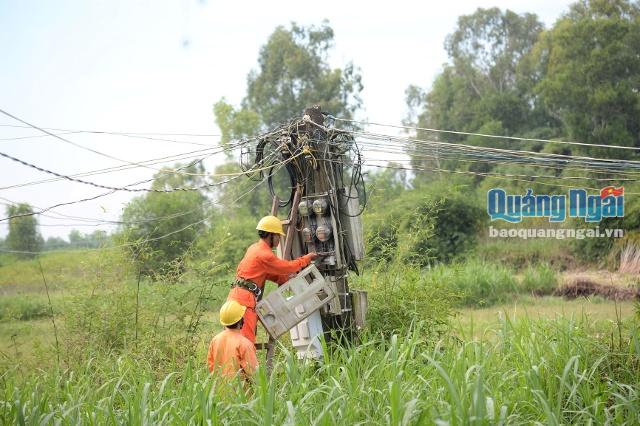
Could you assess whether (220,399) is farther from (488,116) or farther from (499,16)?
(499,16)

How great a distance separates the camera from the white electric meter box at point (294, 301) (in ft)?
30.4

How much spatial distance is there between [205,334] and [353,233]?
9.11ft

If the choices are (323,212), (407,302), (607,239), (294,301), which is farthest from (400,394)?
(607,239)

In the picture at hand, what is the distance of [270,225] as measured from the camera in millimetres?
9422

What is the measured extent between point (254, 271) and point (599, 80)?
28.9 m

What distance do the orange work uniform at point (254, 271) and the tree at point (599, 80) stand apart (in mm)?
26268

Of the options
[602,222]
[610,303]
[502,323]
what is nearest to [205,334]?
[502,323]

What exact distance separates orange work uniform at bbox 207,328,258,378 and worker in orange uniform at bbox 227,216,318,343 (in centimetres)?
157

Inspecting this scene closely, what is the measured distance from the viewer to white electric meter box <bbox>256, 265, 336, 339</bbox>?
9258 millimetres

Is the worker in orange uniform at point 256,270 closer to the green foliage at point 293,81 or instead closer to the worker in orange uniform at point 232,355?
the worker in orange uniform at point 232,355

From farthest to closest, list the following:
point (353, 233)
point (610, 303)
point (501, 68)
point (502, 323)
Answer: point (501, 68) < point (610, 303) < point (353, 233) < point (502, 323)

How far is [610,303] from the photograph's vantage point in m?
18.3

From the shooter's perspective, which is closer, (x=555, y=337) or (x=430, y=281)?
(x=555, y=337)

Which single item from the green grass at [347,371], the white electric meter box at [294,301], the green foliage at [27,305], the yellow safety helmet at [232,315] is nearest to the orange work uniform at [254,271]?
the white electric meter box at [294,301]
